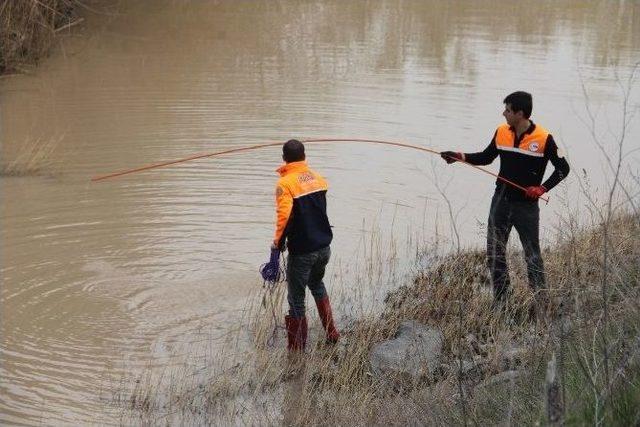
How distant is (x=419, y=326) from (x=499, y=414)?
251 cm

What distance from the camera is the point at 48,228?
10.0 m

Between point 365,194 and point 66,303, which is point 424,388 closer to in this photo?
point 66,303

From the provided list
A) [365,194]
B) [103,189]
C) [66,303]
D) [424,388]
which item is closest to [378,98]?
[365,194]

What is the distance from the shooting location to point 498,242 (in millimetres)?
7223

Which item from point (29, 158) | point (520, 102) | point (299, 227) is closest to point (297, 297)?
point (299, 227)

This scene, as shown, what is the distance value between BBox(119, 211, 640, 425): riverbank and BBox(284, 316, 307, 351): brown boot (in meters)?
0.14

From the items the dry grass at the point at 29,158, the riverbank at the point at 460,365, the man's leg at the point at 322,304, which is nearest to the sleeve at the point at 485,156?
the riverbank at the point at 460,365

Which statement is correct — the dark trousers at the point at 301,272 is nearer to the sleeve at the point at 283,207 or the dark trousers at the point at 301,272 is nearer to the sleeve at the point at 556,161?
the sleeve at the point at 283,207

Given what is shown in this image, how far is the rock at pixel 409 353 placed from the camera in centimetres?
634

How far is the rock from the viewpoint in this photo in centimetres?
634

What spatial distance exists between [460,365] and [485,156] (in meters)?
3.41

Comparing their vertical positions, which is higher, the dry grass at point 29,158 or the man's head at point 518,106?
the man's head at point 518,106

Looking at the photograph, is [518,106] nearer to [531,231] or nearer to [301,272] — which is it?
[531,231]

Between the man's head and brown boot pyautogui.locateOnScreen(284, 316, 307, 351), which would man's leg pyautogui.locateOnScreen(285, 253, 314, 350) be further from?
the man's head
